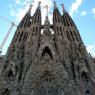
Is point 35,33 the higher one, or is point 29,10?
point 29,10

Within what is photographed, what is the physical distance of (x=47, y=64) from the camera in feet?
99.0

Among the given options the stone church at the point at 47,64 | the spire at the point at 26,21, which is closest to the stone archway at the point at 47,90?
the stone church at the point at 47,64

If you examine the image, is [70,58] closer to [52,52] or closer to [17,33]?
[52,52]

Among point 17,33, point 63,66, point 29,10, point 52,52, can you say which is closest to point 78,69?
point 63,66

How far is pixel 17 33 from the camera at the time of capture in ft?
126

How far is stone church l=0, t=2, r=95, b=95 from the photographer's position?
2833 centimetres

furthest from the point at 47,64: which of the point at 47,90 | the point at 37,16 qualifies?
the point at 37,16

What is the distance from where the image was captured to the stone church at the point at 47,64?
92.9ft

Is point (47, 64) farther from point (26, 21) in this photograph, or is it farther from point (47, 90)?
point (26, 21)

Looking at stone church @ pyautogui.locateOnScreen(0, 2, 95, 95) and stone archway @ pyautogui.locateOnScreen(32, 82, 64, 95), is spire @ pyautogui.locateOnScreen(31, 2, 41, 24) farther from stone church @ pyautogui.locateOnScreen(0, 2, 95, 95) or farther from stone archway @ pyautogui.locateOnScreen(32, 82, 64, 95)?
stone archway @ pyautogui.locateOnScreen(32, 82, 64, 95)

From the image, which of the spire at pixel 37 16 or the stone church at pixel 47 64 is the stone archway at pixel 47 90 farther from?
the spire at pixel 37 16

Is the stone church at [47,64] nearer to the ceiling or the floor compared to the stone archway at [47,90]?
nearer to the ceiling

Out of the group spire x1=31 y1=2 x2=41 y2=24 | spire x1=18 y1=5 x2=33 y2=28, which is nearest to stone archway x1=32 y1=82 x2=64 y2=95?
spire x1=18 y1=5 x2=33 y2=28

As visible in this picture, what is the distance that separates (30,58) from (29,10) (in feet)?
55.1
